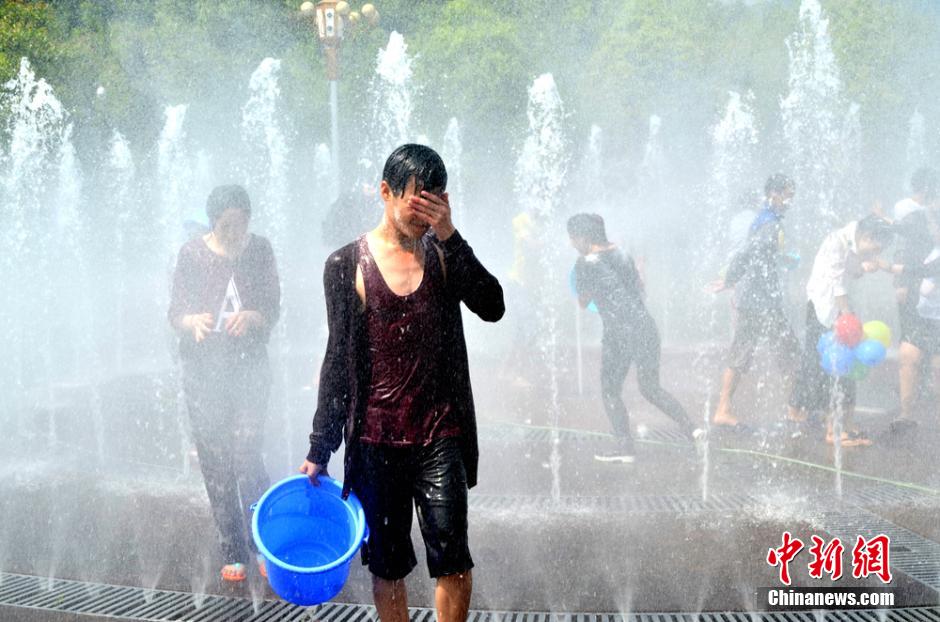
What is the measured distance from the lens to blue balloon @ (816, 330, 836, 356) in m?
6.52

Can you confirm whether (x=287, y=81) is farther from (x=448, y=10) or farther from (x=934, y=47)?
(x=934, y=47)

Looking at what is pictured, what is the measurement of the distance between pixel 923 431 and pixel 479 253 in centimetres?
1599

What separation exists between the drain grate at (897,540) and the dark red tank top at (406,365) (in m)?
2.47

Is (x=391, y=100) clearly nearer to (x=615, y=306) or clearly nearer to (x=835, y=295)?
(x=835, y=295)

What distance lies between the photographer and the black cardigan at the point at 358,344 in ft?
9.11

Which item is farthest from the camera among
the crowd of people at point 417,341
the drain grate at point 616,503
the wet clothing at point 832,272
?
the wet clothing at point 832,272

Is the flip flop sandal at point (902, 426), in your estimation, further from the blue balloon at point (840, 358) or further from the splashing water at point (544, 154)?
the splashing water at point (544, 154)

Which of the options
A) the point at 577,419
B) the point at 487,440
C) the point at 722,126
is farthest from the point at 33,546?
the point at 722,126

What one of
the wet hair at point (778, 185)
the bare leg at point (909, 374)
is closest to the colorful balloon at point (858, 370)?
the bare leg at point (909, 374)

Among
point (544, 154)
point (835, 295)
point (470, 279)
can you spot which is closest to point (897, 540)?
point (835, 295)

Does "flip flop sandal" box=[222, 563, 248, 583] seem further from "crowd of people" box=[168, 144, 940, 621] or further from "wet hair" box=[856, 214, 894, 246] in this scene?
"wet hair" box=[856, 214, 894, 246]

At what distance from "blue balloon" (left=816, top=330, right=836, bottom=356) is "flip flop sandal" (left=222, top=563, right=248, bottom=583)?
174 inches

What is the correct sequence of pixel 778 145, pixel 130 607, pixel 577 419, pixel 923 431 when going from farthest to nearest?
pixel 778 145, pixel 577 419, pixel 923 431, pixel 130 607

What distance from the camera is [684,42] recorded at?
24.2 meters
